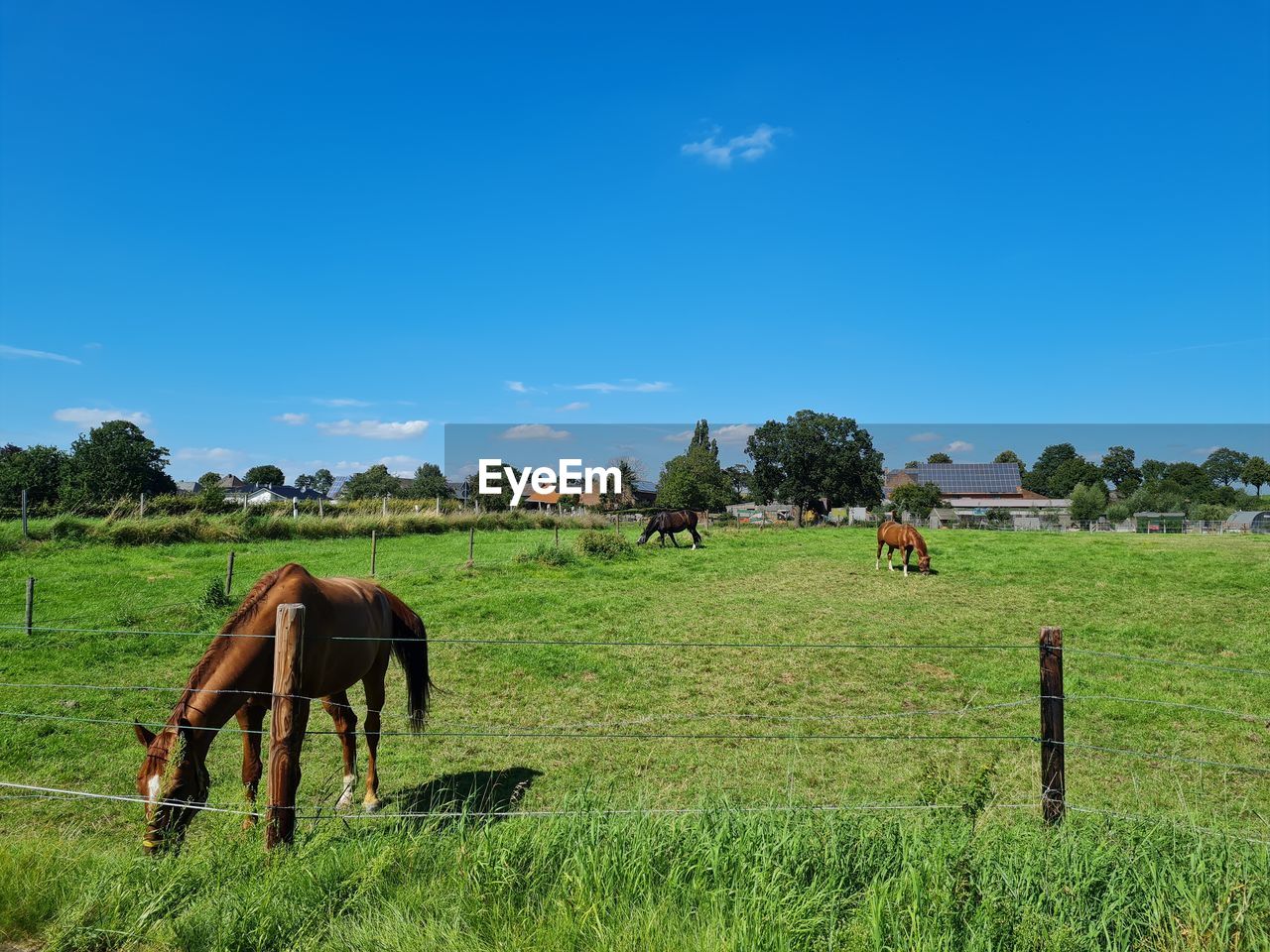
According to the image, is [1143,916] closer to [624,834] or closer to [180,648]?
[624,834]

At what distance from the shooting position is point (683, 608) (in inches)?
615

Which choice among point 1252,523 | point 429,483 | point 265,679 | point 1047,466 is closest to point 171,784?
point 265,679

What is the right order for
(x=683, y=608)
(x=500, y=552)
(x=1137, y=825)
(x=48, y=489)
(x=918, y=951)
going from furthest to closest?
1. (x=48, y=489)
2. (x=500, y=552)
3. (x=683, y=608)
4. (x=1137, y=825)
5. (x=918, y=951)

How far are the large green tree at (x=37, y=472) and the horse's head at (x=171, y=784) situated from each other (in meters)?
61.2

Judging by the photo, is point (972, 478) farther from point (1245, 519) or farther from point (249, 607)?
point (249, 607)

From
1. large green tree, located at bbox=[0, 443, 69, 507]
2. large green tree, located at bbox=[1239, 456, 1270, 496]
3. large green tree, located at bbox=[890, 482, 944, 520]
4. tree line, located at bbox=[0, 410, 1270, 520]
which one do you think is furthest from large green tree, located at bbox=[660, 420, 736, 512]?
large green tree, located at bbox=[1239, 456, 1270, 496]

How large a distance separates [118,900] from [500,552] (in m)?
22.9

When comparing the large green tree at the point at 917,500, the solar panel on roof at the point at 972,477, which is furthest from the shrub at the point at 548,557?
the solar panel on roof at the point at 972,477

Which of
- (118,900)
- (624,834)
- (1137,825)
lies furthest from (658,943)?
(1137,825)

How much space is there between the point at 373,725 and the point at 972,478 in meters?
108

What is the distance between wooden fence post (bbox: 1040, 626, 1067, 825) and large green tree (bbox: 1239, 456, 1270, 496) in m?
118

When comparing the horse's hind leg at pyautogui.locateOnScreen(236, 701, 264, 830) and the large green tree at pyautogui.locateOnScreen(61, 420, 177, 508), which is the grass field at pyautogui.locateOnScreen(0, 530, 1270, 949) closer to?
the horse's hind leg at pyautogui.locateOnScreen(236, 701, 264, 830)

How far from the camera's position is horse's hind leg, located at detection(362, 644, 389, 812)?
635cm

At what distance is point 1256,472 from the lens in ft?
313
